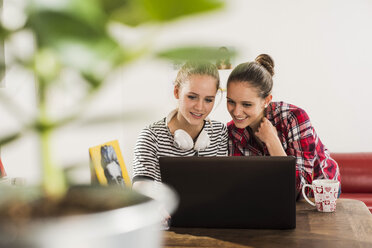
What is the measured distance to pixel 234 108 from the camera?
1.88 m

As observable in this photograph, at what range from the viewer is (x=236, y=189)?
46.1 inches

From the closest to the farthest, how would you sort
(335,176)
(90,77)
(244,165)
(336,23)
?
(90,77), (244,165), (335,176), (336,23)

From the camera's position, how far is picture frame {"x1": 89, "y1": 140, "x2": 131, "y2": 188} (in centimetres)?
204

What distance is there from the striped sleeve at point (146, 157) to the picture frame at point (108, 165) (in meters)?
0.28

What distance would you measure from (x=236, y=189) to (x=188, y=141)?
0.62m

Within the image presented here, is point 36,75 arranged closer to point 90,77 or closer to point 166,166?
point 90,77

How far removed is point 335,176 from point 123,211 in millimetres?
2001

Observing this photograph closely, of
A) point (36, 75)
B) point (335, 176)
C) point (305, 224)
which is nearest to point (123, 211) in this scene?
point (36, 75)

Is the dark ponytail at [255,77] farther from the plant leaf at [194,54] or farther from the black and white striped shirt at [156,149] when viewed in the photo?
the plant leaf at [194,54]

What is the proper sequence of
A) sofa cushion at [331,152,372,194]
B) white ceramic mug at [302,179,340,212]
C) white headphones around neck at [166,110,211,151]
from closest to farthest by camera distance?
1. white ceramic mug at [302,179,340,212]
2. white headphones around neck at [166,110,211,151]
3. sofa cushion at [331,152,372,194]

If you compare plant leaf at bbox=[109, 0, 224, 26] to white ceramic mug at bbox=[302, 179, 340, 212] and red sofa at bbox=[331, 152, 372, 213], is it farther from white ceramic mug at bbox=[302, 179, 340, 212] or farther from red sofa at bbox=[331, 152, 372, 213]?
red sofa at bbox=[331, 152, 372, 213]

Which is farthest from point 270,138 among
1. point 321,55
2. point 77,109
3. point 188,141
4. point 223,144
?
point 321,55

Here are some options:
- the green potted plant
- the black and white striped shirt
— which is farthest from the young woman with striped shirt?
the green potted plant

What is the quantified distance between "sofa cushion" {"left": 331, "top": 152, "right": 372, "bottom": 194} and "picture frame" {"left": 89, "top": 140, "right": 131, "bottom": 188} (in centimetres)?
186
